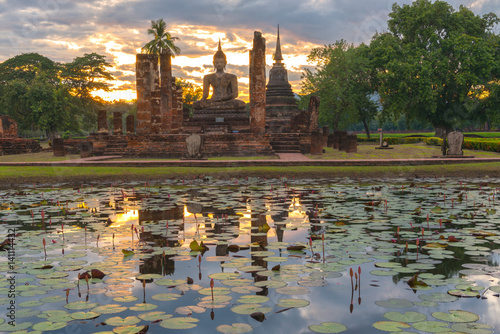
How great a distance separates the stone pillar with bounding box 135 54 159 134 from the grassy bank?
386 inches

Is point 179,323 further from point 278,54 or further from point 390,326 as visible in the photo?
point 278,54

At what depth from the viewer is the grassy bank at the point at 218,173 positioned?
527 inches

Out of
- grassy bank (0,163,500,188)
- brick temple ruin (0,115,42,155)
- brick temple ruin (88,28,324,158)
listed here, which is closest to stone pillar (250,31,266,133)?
brick temple ruin (88,28,324,158)

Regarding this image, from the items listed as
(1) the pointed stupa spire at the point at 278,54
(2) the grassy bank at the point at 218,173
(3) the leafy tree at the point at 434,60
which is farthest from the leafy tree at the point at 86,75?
(2) the grassy bank at the point at 218,173

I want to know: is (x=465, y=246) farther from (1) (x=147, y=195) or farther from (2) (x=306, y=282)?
(1) (x=147, y=195)

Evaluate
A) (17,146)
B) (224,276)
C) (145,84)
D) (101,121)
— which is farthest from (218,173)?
(17,146)

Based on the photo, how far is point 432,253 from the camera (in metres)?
4.92

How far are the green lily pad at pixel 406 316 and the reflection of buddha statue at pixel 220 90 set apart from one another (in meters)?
26.2

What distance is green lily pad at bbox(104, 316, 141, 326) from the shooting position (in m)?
3.21

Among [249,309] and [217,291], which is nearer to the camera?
[249,309]

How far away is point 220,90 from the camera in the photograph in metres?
29.5

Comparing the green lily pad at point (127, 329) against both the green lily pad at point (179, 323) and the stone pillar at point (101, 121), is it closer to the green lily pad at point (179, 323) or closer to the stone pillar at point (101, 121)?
the green lily pad at point (179, 323)

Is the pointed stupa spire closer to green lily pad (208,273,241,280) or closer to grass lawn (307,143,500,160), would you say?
grass lawn (307,143,500,160)

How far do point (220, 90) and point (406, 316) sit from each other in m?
27.0
